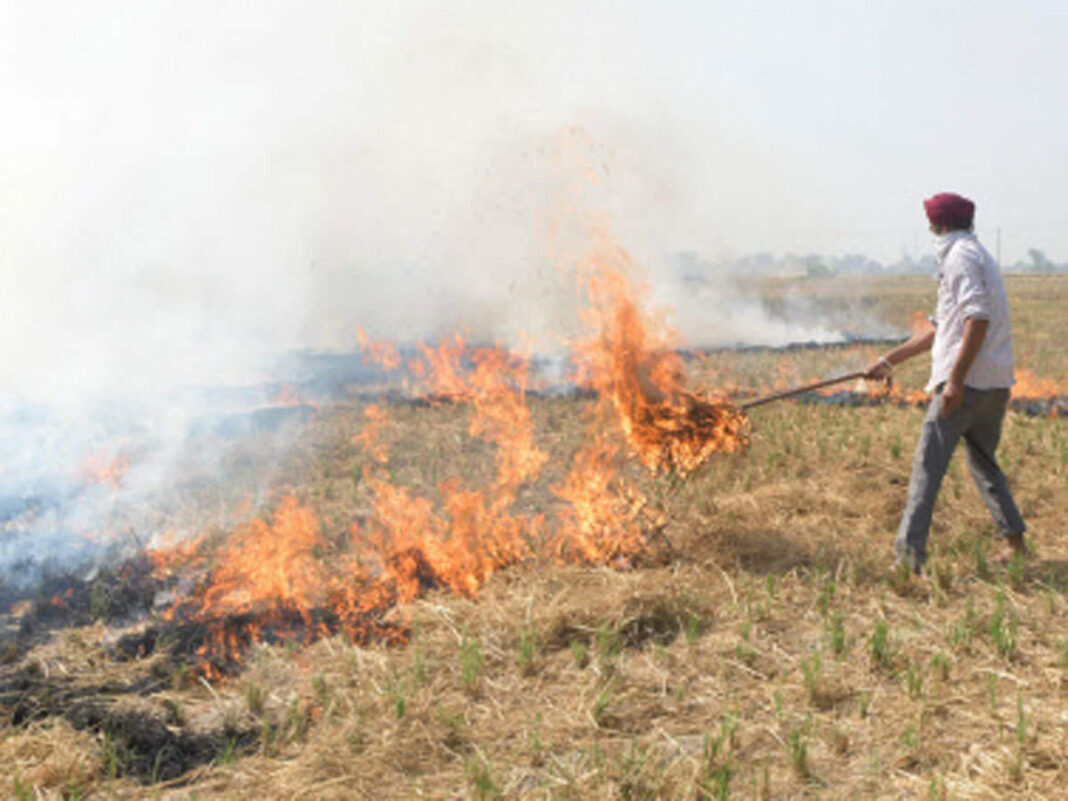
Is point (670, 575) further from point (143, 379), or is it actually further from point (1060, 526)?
point (143, 379)

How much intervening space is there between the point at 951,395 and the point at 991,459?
69 centimetres

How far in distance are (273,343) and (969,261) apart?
18.4 meters

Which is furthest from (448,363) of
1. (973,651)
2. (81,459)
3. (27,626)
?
(973,651)

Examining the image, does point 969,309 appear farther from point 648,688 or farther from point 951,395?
point 648,688

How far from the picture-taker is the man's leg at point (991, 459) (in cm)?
489

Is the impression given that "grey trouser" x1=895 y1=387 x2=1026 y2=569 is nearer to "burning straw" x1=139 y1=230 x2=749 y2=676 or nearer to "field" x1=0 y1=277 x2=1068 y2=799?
"field" x1=0 y1=277 x2=1068 y2=799

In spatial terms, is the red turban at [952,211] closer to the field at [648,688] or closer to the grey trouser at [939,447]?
the grey trouser at [939,447]

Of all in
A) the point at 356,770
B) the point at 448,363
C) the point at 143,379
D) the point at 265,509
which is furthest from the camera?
the point at 448,363

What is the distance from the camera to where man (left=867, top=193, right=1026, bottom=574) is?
15.4ft

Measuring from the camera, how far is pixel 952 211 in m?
4.88

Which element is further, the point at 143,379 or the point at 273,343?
the point at 273,343

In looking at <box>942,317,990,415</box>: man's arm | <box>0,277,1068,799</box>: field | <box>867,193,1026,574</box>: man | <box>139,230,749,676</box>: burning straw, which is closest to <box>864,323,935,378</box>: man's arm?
<box>867,193,1026,574</box>: man

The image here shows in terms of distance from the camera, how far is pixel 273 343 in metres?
20.5

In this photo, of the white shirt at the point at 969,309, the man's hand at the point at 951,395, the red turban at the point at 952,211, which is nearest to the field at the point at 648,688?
the man's hand at the point at 951,395
